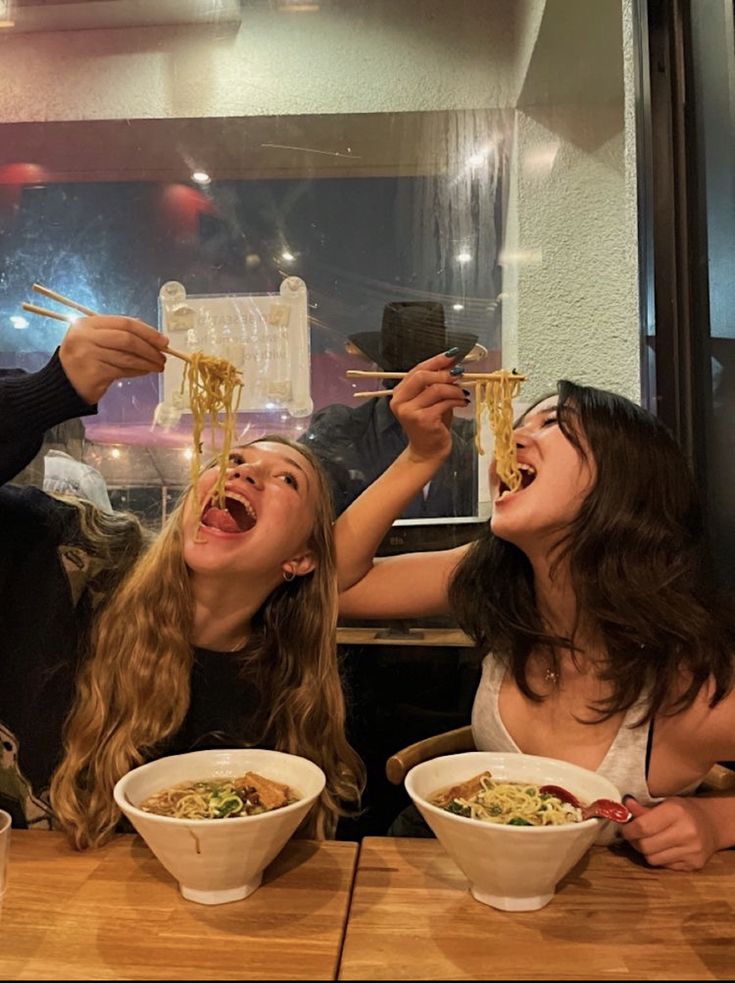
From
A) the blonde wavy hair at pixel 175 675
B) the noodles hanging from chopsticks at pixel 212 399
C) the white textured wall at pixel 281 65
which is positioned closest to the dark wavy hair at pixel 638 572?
the blonde wavy hair at pixel 175 675

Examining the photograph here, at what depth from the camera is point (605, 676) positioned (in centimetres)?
148

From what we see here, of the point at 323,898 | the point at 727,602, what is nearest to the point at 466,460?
the point at 727,602

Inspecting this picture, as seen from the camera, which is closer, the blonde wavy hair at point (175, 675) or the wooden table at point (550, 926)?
the wooden table at point (550, 926)

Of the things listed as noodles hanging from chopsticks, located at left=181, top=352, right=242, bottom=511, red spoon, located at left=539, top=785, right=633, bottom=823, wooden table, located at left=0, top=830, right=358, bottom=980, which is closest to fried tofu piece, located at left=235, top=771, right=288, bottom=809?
wooden table, located at left=0, top=830, right=358, bottom=980

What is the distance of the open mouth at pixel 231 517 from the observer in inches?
63.6

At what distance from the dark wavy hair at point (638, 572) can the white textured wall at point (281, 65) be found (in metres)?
1.46

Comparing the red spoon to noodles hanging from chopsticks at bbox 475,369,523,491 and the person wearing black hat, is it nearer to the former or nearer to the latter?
noodles hanging from chopsticks at bbox 475,369,523,491

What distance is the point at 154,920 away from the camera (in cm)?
105

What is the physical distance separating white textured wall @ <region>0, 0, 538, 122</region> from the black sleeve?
1550 millimetres

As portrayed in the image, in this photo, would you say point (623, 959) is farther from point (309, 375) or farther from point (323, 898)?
point (309, 375)

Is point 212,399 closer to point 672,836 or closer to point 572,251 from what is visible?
point 672,836

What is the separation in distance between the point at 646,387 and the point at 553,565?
0.63 m

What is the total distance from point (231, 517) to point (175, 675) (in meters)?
0.34

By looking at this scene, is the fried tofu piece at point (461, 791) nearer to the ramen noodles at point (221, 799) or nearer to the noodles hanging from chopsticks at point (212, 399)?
the ramen noodles at point (221, 799)
